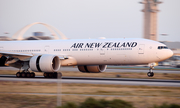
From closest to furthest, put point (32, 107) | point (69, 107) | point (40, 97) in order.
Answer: point (69, 107) → point (32, 107) → point (40, 97)

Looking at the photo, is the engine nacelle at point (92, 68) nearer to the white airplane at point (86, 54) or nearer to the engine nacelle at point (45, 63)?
the white airplane at point (86, 54)

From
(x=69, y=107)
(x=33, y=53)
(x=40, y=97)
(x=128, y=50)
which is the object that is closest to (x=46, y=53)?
(x=33, y=53)

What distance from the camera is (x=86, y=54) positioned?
90.1ft

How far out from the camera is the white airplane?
84.8ft

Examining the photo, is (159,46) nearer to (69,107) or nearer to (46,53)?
(46,53)

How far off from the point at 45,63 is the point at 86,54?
4279 mm

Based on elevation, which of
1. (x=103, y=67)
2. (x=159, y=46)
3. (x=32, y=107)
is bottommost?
(x=32, y=107)

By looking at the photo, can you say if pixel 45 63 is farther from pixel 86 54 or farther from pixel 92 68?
pixel 92 68

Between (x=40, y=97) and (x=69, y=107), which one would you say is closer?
(x=69, y=107)

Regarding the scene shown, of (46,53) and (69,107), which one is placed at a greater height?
(46,53)

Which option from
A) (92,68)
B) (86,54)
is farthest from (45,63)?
(92,68)

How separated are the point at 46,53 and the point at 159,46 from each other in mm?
12132

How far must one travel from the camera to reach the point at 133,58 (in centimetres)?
2605

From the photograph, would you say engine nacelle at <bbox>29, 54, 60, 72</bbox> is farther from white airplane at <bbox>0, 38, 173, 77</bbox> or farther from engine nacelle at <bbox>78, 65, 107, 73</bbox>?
engine nacelle at <bbox>78, 65, 107, 73</bbox>
